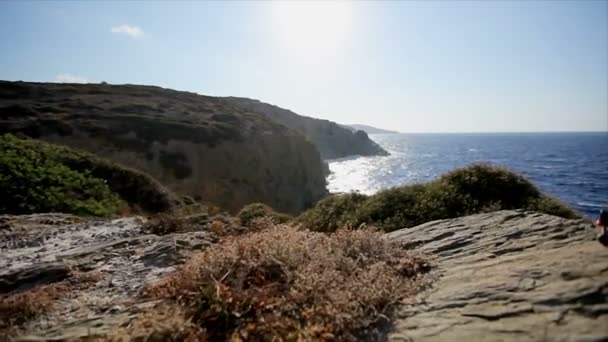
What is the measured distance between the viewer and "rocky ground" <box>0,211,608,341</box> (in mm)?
3699

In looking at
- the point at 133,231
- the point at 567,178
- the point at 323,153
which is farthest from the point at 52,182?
the point at 323,153

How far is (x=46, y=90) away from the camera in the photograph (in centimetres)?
5238

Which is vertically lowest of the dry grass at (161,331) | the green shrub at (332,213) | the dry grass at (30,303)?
the green shrub at (332,213)

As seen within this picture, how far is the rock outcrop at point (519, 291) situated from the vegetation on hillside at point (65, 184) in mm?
15672

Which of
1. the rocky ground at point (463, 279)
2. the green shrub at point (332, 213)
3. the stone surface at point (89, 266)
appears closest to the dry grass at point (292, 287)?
the rocky ground at point (463, 279)

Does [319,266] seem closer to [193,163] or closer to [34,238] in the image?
[34,238]

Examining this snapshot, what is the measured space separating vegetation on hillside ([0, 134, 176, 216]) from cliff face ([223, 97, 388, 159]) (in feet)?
310

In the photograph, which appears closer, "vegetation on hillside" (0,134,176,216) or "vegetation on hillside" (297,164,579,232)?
"vegetation on hillside" (297,164,579,232)

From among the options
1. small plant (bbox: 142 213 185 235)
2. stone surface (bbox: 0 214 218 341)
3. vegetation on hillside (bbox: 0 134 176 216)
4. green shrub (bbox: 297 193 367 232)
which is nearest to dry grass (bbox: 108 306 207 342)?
stone surface (bbox: 0 214 218 341)

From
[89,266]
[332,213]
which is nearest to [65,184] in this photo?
[89,266]

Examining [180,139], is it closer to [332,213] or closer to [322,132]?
[332,213]

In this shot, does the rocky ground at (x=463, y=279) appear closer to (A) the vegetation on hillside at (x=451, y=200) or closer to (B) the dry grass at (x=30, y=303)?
(B) the dry grass at (x=30, y=303)

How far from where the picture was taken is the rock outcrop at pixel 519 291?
3.54m

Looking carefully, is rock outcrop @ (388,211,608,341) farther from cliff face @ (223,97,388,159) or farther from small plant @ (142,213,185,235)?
cliff face @ (223,97,388,159)
